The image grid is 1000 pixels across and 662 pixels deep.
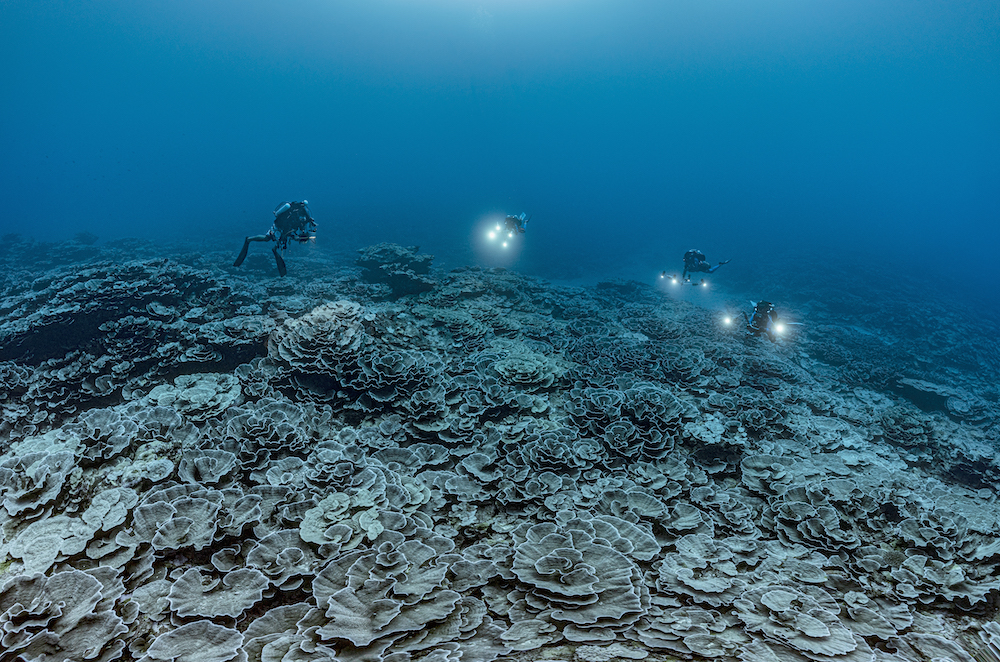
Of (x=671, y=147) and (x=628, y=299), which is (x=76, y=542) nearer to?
(x=628, y=299)

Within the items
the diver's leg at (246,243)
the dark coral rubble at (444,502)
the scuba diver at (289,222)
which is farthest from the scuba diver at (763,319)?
the diver's leg at (246,243)

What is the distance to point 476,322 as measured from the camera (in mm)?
11320

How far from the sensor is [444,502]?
476cm

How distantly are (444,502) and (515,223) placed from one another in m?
14.6

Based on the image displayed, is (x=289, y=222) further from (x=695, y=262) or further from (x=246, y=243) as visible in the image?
(x=695, y=262)

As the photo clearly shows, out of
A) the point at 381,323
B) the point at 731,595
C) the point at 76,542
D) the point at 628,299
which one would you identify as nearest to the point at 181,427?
the point at 76,542

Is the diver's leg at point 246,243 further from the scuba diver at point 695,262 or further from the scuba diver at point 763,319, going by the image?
the scuba diver at point 695,262

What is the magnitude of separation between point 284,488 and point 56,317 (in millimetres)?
9226

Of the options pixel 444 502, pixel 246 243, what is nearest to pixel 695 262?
pixel 444 502

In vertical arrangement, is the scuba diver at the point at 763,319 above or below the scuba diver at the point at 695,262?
below

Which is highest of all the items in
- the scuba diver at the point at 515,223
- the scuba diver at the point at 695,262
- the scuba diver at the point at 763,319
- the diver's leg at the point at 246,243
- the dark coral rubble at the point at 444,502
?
the scuba diver at the point at 515,223

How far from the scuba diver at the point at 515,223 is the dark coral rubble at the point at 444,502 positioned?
25.4ft

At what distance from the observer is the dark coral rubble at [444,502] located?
9.61ft

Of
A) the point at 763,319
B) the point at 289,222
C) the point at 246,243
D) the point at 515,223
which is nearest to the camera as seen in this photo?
the point at 289,222
